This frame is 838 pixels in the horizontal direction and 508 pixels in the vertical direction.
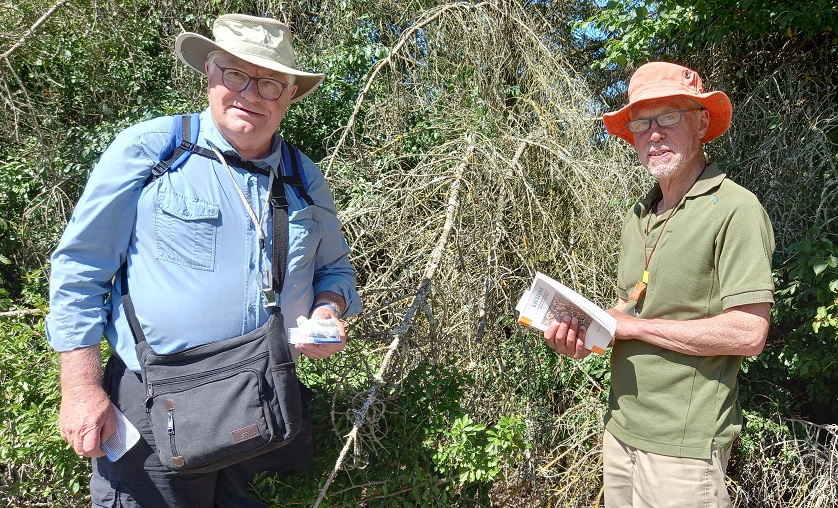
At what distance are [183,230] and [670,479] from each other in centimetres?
166

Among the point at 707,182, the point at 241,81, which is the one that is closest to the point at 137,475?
the point at 241,81

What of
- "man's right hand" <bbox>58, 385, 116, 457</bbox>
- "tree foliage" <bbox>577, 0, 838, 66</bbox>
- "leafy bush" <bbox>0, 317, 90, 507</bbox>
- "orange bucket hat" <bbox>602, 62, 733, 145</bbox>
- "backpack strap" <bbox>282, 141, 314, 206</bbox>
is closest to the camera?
"man's right hand" <bbox>58, 385, 116, 457</bbox>

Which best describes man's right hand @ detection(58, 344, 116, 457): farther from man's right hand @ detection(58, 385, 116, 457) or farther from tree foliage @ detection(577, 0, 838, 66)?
tree foliage @ detection(577, 0, 838, 66)

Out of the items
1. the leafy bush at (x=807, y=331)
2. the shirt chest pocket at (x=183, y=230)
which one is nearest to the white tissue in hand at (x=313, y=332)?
the shirt chest pocket at (x=183, y=230)

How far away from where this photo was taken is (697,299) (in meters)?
2.00

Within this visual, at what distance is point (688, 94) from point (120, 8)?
3887 millimetres

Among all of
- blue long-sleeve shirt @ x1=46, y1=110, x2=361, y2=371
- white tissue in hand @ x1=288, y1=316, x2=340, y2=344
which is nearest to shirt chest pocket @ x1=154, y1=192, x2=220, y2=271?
blue long-sleeve shirt @ x1=46, y1=110, x2=361, y2=371

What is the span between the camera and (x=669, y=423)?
2.04 metres

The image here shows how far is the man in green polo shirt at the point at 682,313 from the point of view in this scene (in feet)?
6.23

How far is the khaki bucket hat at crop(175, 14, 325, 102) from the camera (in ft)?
6.63

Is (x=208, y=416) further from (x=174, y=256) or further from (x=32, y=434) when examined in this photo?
(x=32, y=434)

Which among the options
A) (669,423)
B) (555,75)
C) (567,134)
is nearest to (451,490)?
(669,423)

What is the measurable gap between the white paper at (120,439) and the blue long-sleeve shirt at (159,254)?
167 millimetres

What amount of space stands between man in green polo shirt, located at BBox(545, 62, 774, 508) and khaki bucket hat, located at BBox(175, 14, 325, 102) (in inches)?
45.7
